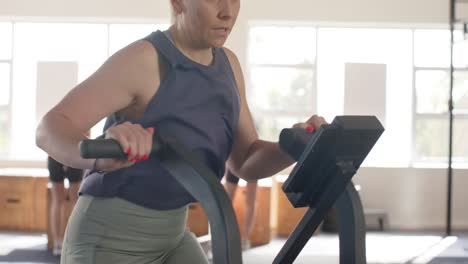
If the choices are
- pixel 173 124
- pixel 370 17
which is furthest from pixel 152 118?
pixel 370 17

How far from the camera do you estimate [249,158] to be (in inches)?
59.5

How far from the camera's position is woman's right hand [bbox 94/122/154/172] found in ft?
3.34

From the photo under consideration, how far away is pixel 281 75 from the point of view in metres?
7.58

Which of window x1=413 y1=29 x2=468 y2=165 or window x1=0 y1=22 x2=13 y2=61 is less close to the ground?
window x1=0 y1=22 x2=13 y2=61

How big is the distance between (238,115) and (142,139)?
1.35 feet

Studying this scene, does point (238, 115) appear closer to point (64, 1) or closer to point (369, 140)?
point (369, 140)

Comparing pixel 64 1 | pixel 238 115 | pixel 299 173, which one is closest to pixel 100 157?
pixel 299 173

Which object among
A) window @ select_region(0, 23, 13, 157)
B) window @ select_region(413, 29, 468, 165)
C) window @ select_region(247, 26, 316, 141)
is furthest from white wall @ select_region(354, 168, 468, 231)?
window @ select_region(0, 23, 13, 157)

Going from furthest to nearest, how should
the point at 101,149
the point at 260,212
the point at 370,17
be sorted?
1. the point at 370,17
2. the point at 260,212
3. the point at 101,149

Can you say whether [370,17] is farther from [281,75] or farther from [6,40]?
[6,40]

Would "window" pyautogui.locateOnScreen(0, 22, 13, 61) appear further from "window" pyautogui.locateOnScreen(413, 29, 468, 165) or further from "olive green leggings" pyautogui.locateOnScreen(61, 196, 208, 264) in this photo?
"olive green leggings" pyautogui.locateOnScreen(61, 196, 208, 264)

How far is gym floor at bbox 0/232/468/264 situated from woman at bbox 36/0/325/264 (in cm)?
388

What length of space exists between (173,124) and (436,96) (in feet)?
22.4

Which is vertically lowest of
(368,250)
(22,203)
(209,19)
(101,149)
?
(368,250)
